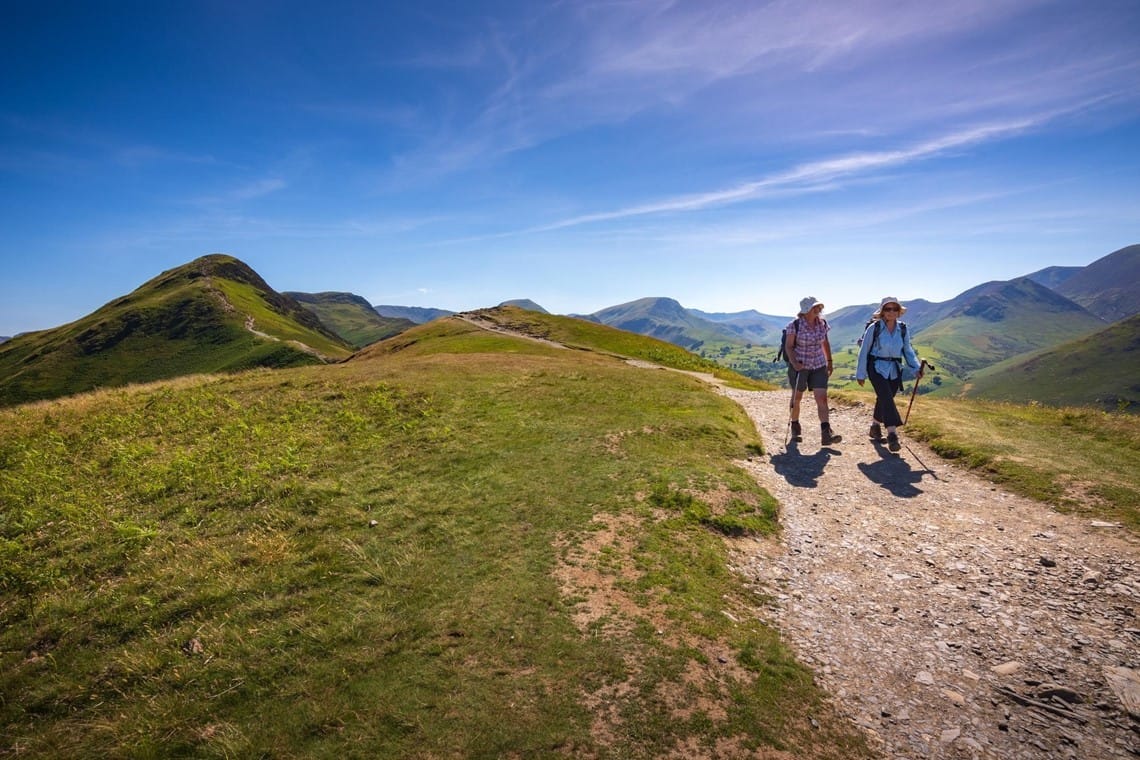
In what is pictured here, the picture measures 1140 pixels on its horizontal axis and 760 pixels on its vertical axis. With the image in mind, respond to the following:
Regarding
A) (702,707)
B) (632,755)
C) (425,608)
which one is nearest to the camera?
(632,755)

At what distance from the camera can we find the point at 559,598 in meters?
8.79

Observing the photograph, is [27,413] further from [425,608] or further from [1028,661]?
[1028,661]

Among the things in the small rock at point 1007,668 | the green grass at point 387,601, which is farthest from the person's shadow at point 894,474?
the small rock at point 1007,668

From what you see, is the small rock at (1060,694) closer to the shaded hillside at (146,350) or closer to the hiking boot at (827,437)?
the hiking boot at (827,437)

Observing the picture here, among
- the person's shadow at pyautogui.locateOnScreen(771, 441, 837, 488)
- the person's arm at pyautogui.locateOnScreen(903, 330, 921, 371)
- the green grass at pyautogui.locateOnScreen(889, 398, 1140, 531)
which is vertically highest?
the person's arm at pyautogui.locateOnScreen(903, 330, 921, 371)

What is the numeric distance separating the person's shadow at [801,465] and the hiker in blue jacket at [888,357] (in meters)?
2.20

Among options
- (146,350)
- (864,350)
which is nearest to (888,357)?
(864,350)

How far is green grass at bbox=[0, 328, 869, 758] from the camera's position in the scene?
20.7 feet

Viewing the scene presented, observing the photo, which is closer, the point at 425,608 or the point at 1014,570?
the point at 425,608

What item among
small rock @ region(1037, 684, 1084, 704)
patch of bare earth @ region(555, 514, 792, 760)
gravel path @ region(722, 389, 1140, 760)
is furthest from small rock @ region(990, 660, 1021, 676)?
patch of bare earth @ region(555, 514, 792, 760)

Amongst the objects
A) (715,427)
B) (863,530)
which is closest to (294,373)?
(715,427)

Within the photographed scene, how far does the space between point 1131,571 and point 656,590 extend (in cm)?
867

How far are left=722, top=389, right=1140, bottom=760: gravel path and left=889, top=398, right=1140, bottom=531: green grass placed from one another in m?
0.85

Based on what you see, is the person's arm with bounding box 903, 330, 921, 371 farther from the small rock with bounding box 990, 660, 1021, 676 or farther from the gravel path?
the small rock with bounding box 990, 660, 1021, 676
